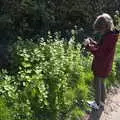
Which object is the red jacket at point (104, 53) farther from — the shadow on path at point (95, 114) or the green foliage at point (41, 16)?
the green foliage at point (41, 16)

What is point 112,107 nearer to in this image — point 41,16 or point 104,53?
point 104,53

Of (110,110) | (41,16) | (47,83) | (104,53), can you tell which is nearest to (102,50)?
(104,53)

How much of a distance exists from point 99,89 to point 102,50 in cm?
69

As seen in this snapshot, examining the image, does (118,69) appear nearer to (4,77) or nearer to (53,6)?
(53,6)

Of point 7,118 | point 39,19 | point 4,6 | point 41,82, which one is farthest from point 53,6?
point 7,118

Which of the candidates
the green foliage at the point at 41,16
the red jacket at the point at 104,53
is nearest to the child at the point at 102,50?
the red jacket at the point at 104,53

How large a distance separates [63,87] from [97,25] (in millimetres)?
931

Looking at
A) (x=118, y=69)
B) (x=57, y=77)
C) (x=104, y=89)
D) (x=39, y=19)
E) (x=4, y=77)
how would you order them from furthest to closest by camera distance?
1. (x=39, y=19)
2. (x=118, y=69)
3. (x=104, y=89)
4. (x=57, y=77)
5. (x=4, y=77)

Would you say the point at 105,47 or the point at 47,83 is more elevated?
the point at 105,47

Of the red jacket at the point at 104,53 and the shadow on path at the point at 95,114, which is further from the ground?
the red jacket at the point at 104,53

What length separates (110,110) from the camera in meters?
7.53

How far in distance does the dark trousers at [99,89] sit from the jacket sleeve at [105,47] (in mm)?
441

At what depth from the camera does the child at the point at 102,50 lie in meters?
6.76

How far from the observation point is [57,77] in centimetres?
662
